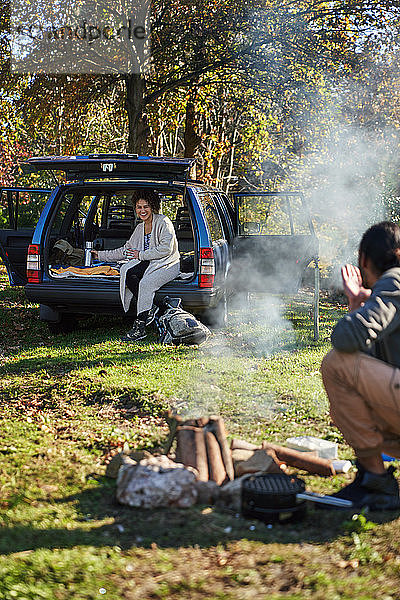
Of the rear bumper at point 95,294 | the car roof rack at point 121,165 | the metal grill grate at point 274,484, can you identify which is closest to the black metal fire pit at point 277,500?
the metal grill grate at point 274,484

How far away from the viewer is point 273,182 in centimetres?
Result: 2100

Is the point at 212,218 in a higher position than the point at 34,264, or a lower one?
higher

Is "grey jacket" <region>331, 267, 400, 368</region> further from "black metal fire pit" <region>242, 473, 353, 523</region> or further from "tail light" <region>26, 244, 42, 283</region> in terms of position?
"tail light" <region>26, 244, 42, 283</region>

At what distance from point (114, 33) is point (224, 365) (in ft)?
26.1

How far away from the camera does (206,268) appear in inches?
310

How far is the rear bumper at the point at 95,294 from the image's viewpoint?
25.9 ft

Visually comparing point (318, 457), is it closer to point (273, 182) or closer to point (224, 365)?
point (224, 365)

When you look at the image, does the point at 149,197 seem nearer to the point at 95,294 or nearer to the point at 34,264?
the point at 95,294

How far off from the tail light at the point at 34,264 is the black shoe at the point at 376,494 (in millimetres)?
5322

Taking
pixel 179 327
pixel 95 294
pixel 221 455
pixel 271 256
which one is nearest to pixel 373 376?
pixel 221 455

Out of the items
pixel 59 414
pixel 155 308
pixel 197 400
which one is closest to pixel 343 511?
pixel 197 400

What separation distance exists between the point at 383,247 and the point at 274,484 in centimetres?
136

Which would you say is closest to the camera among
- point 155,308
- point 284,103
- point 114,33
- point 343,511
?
point 343,511

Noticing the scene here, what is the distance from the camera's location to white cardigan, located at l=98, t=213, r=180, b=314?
26.1 feet
